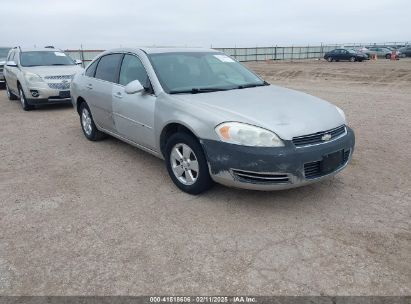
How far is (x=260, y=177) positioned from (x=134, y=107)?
1931mm

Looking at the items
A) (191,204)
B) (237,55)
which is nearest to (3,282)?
(191,204)

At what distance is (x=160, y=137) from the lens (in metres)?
4.09

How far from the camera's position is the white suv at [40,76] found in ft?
29.1

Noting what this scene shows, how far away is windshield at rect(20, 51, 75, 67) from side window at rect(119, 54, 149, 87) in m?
5.90

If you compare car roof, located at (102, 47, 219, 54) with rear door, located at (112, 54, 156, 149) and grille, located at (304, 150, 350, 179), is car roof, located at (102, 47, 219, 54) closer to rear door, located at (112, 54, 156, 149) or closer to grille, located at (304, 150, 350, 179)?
rear door, located at (112, 54, 156, 149)

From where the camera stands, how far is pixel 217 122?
3.39m

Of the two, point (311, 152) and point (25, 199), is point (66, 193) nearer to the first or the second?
point (25, 199)

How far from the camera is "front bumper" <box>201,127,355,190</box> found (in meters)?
3.23

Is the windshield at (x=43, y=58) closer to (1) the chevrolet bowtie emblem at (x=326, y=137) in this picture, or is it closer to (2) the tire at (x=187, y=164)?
(2) the tire at (x=187, y=164)

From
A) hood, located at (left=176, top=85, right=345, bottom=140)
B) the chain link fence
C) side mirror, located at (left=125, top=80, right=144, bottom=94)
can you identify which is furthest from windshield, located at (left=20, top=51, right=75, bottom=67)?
the chain link fence

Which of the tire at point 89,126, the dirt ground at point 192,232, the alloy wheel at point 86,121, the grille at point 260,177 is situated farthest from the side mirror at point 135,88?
the alloy wheel at point 86,121

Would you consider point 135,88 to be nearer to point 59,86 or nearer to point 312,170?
point 312,170

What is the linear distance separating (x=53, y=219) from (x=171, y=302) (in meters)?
1.68

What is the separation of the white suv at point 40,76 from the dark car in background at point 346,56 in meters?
29.8
